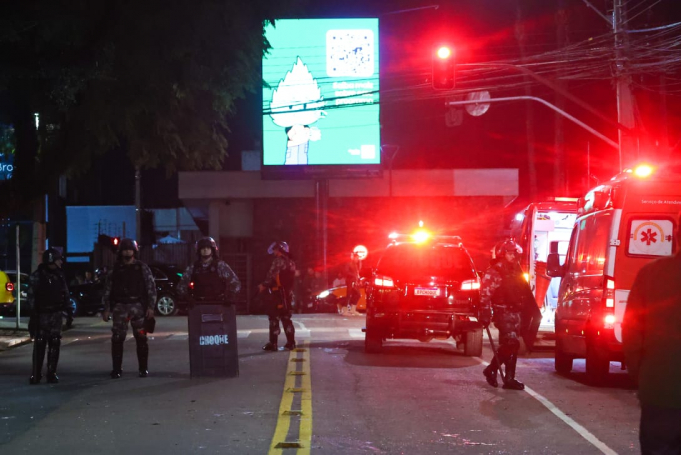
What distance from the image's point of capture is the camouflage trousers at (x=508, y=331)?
11.5 metres

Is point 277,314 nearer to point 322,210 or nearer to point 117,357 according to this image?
point 117,357

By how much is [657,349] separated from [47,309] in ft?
30.3

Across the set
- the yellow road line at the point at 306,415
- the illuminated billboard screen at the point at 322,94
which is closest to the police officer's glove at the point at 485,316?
the yellow road line at the point at 306,415

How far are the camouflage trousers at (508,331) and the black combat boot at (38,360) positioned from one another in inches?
229

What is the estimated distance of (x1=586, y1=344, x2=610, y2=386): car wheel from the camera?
11633 millimetres

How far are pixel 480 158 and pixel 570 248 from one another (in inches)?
1266

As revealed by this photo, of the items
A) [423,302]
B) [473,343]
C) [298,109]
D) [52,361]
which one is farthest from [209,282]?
[298,109]

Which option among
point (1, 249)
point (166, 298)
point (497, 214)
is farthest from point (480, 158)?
point (1, 249)

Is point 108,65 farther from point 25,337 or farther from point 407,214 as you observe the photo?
point 407,214

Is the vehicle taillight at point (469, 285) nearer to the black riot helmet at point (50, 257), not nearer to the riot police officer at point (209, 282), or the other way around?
the riot police officer at point (209, 282)

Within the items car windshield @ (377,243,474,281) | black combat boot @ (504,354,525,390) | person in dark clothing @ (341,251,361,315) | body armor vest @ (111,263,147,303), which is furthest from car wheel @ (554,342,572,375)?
person in dark clothing @ (341,251,361,315)

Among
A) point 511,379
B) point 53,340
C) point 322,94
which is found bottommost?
point 511,379

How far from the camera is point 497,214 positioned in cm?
3791

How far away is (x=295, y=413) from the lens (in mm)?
9391
